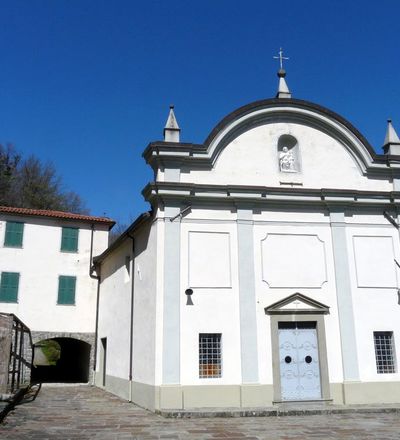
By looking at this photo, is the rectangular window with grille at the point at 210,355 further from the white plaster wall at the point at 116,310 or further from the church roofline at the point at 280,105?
the church roofline at the point at 280,105

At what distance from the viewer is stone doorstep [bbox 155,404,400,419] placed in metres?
11.8

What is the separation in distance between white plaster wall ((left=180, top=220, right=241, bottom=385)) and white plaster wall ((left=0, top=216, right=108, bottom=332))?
10596 mm

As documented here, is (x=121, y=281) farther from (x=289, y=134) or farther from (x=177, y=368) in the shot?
(x=289, y=134)

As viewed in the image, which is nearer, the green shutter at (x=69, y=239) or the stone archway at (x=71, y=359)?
the stone archway at (x=71, y=359)

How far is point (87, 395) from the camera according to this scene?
1720cm

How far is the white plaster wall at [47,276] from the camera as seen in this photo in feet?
70.7

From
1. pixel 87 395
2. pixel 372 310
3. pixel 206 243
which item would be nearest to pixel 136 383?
pixel 87 395

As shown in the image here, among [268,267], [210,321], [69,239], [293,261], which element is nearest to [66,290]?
[69,239]

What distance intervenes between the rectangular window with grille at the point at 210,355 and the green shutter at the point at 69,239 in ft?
38.8

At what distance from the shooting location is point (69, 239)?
23.0 m

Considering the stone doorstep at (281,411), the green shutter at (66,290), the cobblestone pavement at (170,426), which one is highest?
the green shutter at (66,290)

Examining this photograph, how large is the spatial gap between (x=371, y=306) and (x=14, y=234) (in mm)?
16265

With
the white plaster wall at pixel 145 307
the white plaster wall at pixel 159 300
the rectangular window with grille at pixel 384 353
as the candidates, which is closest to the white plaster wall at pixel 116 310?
the white plaster wall at pixel 145 307

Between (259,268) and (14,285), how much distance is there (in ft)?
42.4
